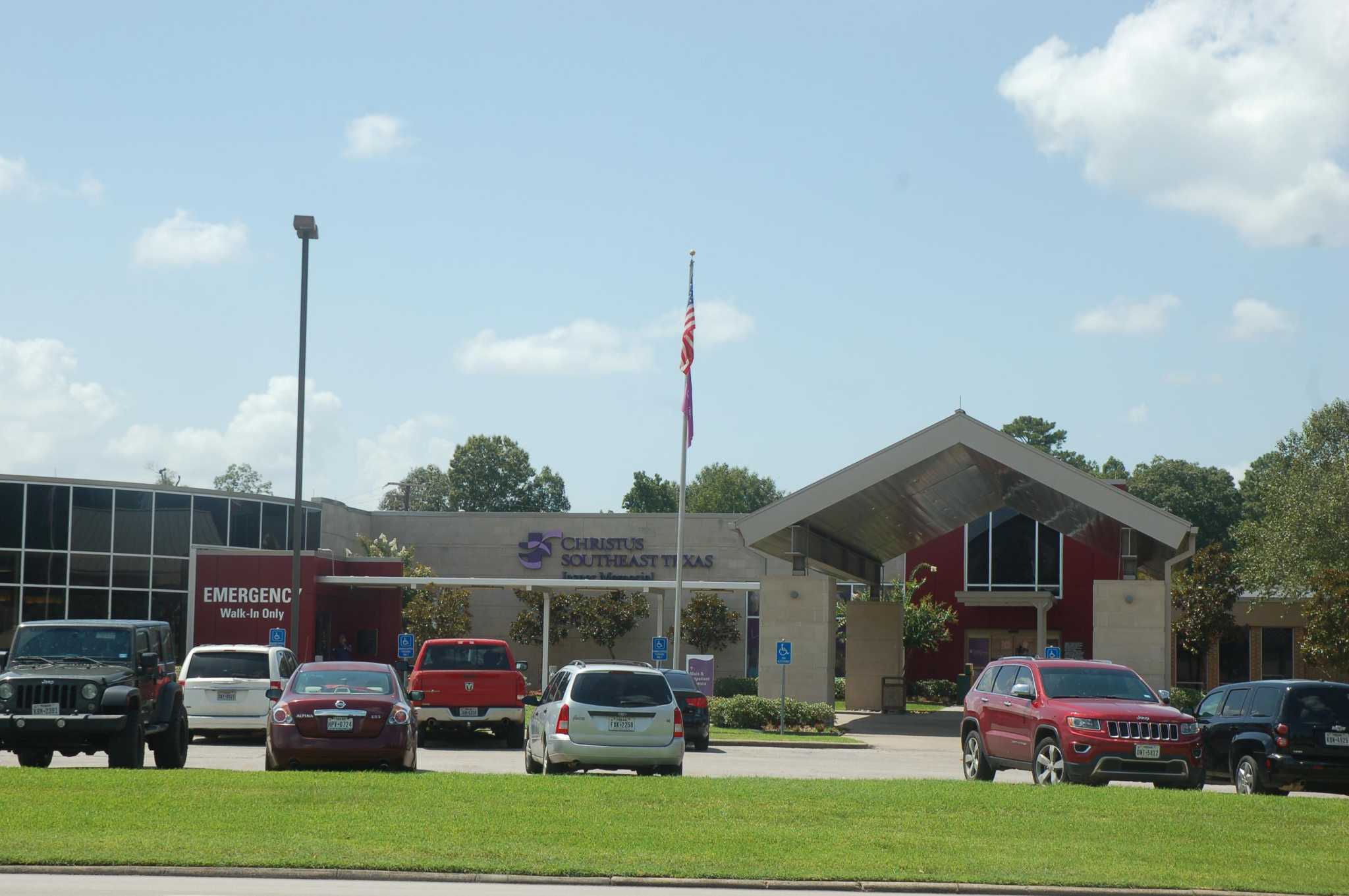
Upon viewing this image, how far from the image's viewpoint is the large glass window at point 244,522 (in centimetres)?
5294

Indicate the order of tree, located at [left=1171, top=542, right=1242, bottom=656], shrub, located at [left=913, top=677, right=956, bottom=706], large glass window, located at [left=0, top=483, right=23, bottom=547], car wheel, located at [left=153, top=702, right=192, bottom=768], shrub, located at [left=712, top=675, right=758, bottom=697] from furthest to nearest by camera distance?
shrub, located at [left=913, top=677, right=956, bottom=706] < tree, located at [left=1171, top=542, right=1242, bottom=656] < shrub, located at [left=712, top=675, right=758, bottom=697] < large glass window, located at [left=0, top=483, right=23, bottom=547] < car wheel, located at [left=153, top=702, right=192, bottom=768]

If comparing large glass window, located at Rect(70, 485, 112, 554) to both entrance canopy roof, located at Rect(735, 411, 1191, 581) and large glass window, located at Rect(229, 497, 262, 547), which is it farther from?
entrance canopy roof, located at Rect(735, 411, 1191, 581)

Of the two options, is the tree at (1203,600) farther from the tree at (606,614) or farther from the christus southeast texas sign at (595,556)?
the tree at (606,614)

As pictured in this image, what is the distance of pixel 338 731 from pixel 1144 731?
9649mm

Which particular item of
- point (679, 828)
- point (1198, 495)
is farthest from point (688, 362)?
point (1198, 495)

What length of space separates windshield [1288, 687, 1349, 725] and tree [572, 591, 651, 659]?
37618 millimetres

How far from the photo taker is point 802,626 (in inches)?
1334

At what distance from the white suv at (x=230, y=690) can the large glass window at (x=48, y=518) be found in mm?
25797

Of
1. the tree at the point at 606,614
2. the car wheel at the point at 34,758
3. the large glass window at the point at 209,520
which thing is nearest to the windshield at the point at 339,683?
the car wheel at the point at 34,758

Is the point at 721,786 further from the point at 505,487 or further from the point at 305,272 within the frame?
the point at 505,487

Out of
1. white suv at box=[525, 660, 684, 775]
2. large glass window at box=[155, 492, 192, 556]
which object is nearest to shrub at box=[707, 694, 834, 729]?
white suv at box=[525, 660, 684, 775]

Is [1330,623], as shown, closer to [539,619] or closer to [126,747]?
[539,619]

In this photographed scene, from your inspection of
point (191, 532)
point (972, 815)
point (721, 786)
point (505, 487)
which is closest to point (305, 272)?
point (721, 786)

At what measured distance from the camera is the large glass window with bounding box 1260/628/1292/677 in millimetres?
54531
